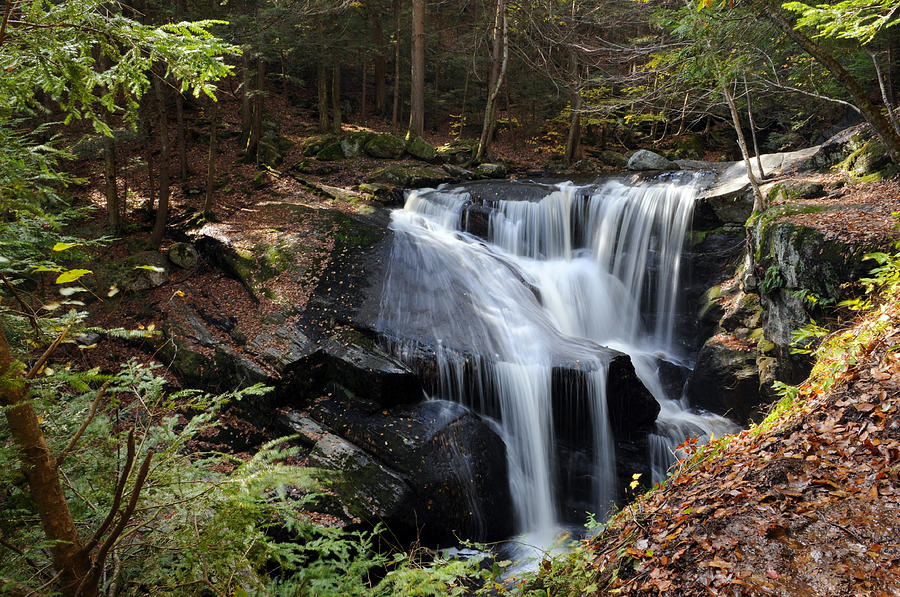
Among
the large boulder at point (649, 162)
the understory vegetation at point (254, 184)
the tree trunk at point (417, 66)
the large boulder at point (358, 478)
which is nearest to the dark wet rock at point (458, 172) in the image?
the understory vegetation at point (254, 184)

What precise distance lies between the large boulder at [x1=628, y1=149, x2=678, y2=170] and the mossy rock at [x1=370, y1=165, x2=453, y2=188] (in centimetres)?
669

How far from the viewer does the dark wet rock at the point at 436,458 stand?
6375mm

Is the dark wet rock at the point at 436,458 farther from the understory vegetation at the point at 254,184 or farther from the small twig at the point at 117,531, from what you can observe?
the small twig at the point at 117,531

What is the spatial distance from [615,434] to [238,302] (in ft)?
25.0

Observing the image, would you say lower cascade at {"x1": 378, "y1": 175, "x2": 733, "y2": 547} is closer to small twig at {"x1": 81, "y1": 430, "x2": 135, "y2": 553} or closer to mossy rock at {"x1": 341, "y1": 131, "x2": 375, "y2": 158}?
mossy rock at {"x1": 341, "y1": 131, "x2": 375, "y2": 158}

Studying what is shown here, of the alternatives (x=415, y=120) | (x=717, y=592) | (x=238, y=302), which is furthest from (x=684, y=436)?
(x=415, y=120)

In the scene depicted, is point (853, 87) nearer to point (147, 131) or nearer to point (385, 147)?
point (147, 131)

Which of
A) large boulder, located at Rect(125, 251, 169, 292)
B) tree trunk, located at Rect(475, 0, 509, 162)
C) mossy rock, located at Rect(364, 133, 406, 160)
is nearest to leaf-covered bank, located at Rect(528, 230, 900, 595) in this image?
large boulder, located at Rect(125, 251, 169, 292)

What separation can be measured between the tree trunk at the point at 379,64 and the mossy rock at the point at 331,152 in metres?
5.08

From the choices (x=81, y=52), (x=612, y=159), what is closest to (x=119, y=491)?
(x=81, y=52)

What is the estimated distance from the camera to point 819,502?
9.88 feet

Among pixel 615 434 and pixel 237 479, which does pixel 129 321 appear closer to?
pixel 237 479

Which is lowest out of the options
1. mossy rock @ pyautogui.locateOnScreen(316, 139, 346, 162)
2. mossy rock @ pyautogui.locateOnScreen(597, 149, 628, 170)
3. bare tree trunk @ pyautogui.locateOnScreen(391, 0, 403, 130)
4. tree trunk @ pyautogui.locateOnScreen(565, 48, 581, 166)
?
mossy rock @ pyautogui.locateOnScreen(316, 139, 346, 162)

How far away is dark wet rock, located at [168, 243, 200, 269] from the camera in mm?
10508
